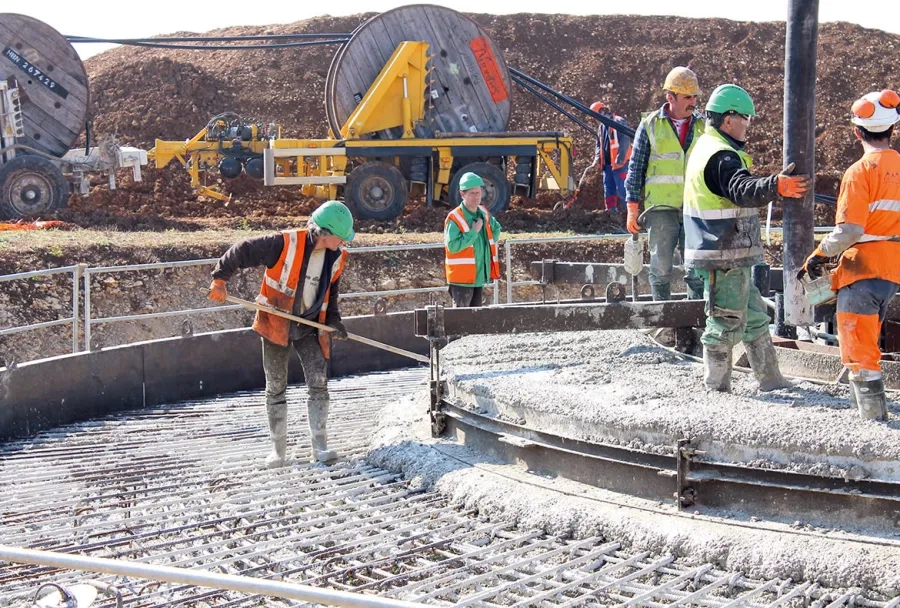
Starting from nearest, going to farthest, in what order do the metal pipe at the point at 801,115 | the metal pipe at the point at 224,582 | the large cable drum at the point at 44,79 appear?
the metal pipe at the point at 224,582
the metal pipe at the point at 801,115
the large cable drum at the point at 44,79

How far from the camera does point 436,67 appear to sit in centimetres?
1909

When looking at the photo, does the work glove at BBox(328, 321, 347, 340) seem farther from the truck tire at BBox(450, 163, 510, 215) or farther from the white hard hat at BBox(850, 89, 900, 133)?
the truck tire at BBox(450, 163, 510, 215)

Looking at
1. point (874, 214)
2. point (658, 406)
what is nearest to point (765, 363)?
point (658, 406)

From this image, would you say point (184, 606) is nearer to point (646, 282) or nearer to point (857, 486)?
point (857, 486)

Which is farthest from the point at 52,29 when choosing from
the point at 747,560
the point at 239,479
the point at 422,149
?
the point at 747,560

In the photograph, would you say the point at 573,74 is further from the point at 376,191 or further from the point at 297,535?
the point at 297,535

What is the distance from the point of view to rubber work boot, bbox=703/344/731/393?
5.91 meters

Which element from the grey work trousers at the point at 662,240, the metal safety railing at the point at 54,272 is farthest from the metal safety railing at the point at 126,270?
the grey work trousers at the point at 662,240

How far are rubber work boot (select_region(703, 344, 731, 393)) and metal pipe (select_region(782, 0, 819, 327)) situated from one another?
0.45 meters

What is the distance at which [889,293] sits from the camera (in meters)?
5.18

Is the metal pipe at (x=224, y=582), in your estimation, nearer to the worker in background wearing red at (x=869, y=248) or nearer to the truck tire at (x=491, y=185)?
the worker in background wearing red at (x=869, y=248)

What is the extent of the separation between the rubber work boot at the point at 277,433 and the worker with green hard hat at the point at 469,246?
248cm

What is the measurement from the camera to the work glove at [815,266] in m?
5.29

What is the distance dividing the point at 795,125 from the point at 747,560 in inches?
89.1
